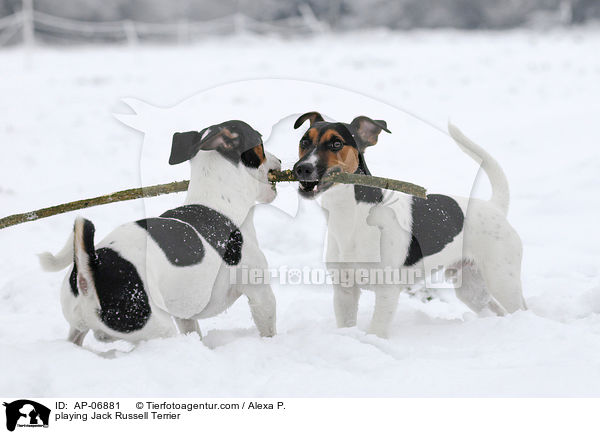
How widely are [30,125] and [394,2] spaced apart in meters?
24.6

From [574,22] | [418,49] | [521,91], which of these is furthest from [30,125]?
[574,22]

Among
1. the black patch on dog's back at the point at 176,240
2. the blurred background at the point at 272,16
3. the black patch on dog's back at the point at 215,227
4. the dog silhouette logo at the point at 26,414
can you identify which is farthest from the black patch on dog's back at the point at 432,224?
the blurred background at the point at 272,16

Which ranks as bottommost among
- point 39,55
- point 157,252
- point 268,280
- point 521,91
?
point 268,280

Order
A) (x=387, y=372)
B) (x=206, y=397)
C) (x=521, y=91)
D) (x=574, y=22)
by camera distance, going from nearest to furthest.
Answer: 1. (x=206, y=397)
2. (x=387, y=372)
3. (x=521, y=91)
4. (x=574, y=22)

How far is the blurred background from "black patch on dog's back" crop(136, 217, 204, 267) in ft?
82.9

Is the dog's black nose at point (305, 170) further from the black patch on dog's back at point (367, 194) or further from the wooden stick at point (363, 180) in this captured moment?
the black patch on dog's back at point (367, 194)

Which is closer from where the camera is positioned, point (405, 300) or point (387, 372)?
point (387, 372)

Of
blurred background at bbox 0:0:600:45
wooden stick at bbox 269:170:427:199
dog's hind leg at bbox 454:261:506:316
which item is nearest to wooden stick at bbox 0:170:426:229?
wooden stick at bbox 269:170:427:199

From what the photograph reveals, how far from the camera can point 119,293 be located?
9.10ft

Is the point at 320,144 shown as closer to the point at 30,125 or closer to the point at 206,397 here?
the point at 206,397

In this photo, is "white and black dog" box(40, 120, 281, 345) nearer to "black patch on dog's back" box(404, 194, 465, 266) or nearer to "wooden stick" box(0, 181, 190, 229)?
"wooden stick" box(0, 181, 190, 229)

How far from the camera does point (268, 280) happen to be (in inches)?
131

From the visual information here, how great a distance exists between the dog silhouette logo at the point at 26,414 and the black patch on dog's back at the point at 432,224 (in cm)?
192

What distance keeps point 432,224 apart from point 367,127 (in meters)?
0.84
